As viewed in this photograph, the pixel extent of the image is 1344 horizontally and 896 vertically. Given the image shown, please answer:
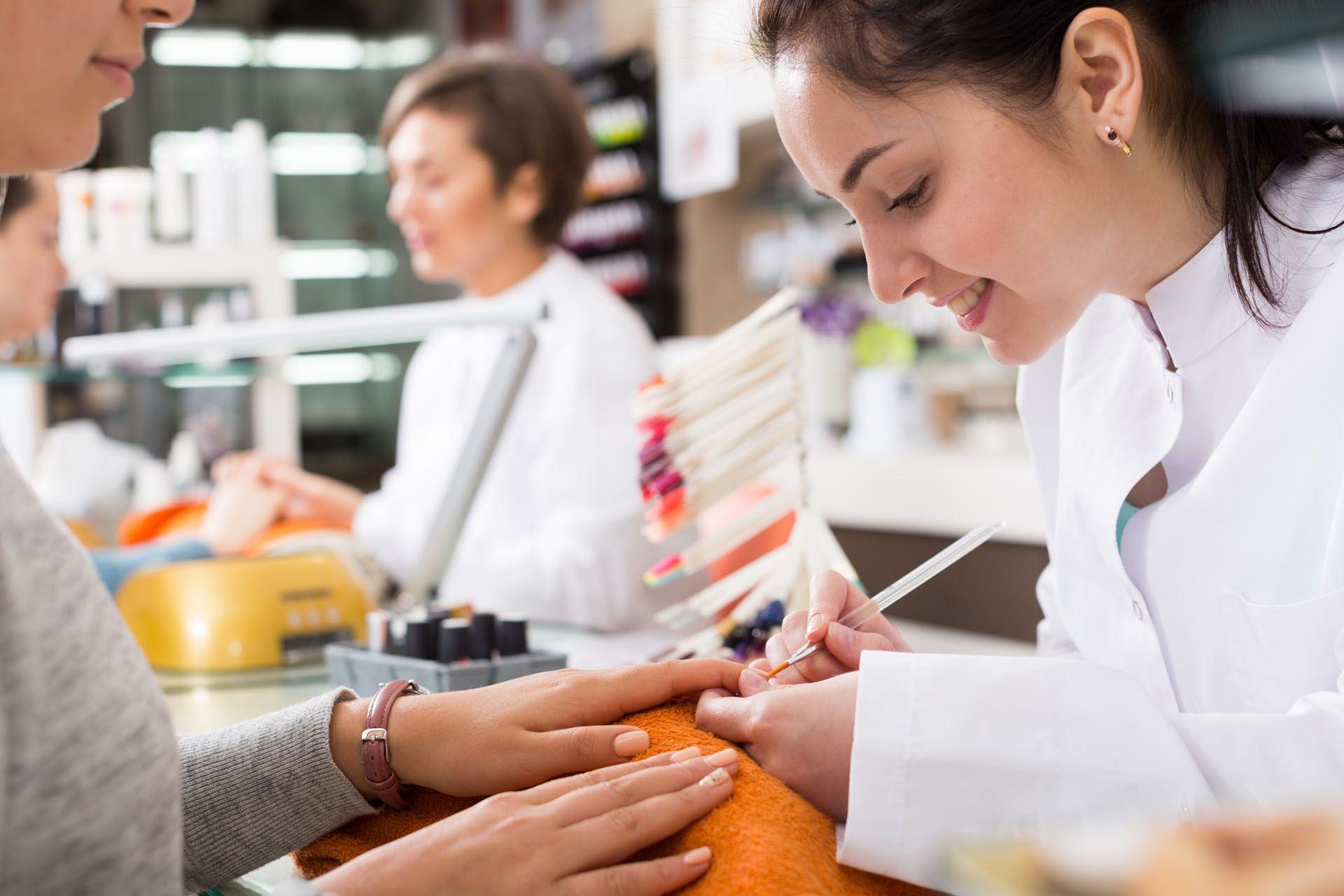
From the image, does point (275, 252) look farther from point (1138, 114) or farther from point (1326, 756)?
point (1326, 756)

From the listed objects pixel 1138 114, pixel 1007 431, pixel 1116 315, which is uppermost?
pixel 1138 114

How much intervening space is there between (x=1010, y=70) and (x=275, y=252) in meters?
3.08

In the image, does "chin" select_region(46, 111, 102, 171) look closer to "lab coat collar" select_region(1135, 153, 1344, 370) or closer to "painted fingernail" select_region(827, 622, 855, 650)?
"painted fingernail" select_region(827, 622, 855, 650)

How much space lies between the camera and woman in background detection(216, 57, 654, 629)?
6.86ft

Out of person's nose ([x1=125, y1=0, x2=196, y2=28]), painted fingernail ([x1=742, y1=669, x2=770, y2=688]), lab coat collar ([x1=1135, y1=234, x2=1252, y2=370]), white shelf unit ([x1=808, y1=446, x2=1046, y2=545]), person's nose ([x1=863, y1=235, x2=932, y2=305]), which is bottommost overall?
white shelf unit ([x1=808, y1=446, x2=1046, y2=545])

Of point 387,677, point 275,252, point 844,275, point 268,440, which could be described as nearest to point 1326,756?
point 387,677

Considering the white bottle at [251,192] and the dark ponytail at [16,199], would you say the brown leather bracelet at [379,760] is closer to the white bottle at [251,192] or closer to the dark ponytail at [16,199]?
the dark ponytail at [16,199]

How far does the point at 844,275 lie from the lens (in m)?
5.17

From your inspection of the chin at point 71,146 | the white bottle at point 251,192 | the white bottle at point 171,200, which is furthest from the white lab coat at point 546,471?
the white bottle at point 171,200

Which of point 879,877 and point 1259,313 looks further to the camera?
point 1259,313

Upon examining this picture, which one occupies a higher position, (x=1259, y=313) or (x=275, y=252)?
(x=275, y=252)

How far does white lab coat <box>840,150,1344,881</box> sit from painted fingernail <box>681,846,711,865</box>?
10 cm

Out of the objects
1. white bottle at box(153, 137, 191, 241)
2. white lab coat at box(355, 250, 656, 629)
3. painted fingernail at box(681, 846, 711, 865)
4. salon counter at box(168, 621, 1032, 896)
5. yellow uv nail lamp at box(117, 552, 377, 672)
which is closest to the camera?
painted fingernail at box(681, 846, 711, 865)

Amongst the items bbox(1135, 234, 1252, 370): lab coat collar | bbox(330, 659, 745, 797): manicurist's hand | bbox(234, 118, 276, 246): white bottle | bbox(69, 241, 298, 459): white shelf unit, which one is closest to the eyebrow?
bbox(1135, 234, 1252, 370): lab coat collar
